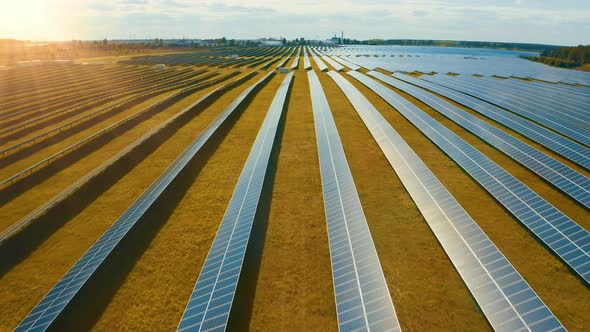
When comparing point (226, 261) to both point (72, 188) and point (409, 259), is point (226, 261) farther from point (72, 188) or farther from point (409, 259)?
point (72, 188)

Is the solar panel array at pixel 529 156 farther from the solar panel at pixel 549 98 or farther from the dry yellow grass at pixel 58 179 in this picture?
the dry yellow grass at pixel 58 179

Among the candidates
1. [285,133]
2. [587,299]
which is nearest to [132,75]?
[285,133]

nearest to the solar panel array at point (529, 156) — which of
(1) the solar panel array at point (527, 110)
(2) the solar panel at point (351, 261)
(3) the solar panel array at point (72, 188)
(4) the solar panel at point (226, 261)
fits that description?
(1) the solar panel array at point (527, 110)

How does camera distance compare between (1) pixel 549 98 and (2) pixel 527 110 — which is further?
(1) pixel 549 98

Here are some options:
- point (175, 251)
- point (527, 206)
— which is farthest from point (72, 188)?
point (527, 206)

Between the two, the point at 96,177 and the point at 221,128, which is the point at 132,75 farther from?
the point at 96,177
